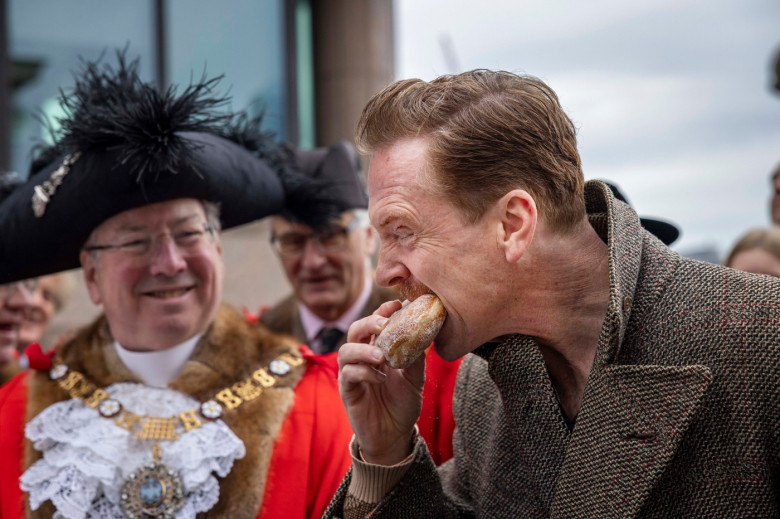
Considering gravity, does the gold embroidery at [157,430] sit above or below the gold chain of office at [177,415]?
below

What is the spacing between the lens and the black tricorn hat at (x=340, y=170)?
4.18 meters

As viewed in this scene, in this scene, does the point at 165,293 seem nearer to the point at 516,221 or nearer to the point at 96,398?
the point at 96,398

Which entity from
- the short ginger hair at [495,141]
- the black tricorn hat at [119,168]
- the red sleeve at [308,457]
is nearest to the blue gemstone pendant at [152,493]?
the red sleeve at [308,457]

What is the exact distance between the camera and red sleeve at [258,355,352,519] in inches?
105

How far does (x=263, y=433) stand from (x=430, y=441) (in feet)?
2.04

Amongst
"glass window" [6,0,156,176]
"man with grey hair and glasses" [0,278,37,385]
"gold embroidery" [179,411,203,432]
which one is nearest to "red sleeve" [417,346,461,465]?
"gold embroidery" [179,411,203,432]

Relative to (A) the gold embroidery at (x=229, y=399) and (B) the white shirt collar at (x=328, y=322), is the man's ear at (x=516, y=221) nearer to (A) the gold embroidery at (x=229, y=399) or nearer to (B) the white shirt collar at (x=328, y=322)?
(A) the gold embroidery at (x=229, y=399)

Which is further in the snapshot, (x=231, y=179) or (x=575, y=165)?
(x=231, y=179)

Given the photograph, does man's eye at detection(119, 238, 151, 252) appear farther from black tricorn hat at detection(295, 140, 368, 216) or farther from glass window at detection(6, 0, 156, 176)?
glass window at detection(6, 0, 156, 176)

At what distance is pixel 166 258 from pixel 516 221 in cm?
150

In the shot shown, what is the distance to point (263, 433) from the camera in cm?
279

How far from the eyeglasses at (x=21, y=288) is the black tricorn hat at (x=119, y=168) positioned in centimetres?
131

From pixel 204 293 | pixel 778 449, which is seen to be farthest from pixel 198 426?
pixel 778 449

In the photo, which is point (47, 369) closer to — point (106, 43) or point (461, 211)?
point (461, 211)
